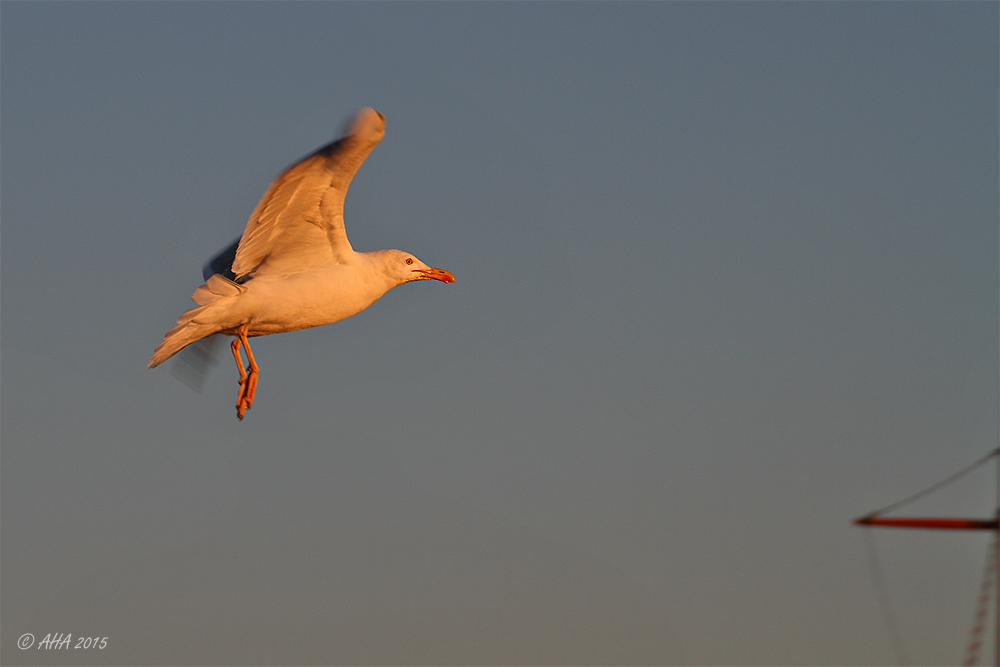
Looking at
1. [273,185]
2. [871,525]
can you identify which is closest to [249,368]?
[273,185]

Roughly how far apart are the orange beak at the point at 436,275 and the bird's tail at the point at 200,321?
3.02 metres

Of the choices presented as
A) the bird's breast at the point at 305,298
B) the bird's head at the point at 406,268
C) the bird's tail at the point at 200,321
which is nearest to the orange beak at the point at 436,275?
the bird's head at the point at 406,268

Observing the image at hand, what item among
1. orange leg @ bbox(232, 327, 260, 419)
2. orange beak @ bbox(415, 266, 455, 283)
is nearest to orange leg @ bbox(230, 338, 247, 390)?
orange leg @ bbox(232, 327, 260, 419)

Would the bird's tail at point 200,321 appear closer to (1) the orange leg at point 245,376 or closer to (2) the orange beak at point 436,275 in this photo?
(1) the orange leg at point 245,376

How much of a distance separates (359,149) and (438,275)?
10.6 feet

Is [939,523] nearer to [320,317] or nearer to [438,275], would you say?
[438,275]

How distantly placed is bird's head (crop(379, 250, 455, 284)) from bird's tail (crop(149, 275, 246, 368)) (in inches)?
92.7

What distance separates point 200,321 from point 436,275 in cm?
401

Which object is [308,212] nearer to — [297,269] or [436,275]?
[297,269]

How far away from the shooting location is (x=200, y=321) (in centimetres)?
1656

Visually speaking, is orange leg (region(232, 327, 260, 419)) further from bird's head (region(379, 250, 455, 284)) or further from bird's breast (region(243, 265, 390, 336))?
bird's head (region(379, 250, 455, 284))

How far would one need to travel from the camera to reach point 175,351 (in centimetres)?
1633

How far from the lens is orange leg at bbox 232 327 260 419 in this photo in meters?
17.3

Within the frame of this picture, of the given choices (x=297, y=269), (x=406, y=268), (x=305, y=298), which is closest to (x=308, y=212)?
(x=297, y=269)
